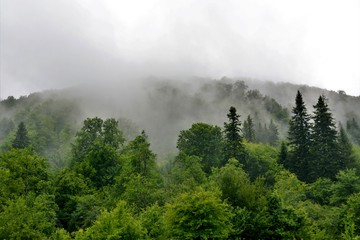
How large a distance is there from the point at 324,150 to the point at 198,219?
127ft

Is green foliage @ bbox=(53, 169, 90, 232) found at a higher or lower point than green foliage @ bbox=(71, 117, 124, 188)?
lower

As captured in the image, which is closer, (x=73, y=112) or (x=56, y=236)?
(x=56, y=236)

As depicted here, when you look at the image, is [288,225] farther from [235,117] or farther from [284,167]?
[235,117]

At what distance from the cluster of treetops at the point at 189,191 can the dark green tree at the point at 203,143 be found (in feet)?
0.69

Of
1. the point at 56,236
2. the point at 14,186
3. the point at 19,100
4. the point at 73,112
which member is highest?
the point at 19,100

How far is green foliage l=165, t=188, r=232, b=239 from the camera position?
93.8 feet

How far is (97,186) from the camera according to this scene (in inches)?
2322

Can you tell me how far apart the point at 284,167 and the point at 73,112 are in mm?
121399

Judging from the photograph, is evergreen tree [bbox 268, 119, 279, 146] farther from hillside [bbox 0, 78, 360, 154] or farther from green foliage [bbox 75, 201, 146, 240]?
green foliage [bbox 75, 201, 146, 240]

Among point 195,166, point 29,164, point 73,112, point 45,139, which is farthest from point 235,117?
point 73,112

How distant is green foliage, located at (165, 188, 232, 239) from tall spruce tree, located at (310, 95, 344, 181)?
32.6 m

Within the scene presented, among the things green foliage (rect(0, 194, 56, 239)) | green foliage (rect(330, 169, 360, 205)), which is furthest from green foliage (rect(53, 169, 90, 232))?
green foliage (rect(330, 169, 360, 205))

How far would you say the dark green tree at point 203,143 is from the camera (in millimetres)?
70375

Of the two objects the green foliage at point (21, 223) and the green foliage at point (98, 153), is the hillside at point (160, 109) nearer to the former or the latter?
the green foliage at point (98, 153)
